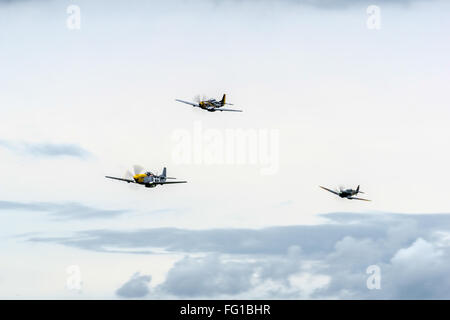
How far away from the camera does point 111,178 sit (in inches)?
7776
